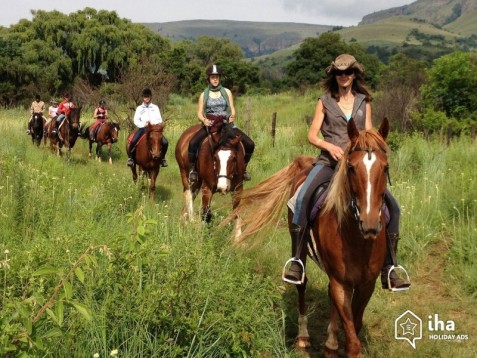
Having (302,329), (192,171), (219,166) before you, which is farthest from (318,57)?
(302,329)

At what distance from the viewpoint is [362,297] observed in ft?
14.1

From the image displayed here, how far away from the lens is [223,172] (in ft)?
27.0

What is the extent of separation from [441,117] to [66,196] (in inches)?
708

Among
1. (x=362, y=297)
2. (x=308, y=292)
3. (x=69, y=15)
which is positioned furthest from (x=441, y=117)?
(x=69, y=15)

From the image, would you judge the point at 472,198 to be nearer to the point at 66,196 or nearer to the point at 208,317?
the point at 208,317

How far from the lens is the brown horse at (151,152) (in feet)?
36.5

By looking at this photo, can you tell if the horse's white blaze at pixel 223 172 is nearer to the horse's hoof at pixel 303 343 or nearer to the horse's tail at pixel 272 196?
the horse's tail at pixel 272 196

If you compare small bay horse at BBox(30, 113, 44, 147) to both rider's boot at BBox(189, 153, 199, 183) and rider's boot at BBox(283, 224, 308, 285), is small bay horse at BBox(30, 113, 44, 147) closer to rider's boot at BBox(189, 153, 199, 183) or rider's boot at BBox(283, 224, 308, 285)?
rider's boot at BBox(189, 153, 199, 183)

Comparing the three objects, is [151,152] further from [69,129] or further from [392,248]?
[392,248]

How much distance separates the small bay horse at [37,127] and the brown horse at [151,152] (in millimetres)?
9462

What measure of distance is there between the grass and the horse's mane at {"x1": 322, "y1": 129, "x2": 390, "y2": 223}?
92 cm

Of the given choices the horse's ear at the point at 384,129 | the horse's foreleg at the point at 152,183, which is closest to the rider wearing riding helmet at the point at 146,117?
the horse's foreleg at the point at 152,183

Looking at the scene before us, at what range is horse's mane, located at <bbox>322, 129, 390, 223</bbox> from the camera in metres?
3.69

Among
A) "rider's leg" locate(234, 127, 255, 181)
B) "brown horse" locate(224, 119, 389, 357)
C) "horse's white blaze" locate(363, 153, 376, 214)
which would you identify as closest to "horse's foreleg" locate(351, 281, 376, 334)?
"brown horse" locate(224, 119, 389, 357)
